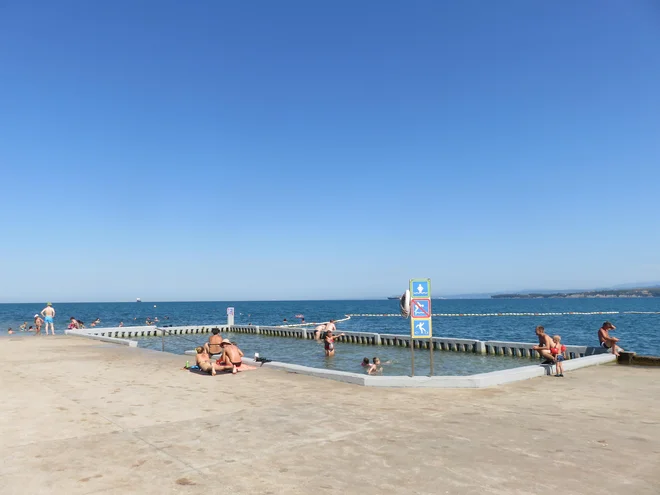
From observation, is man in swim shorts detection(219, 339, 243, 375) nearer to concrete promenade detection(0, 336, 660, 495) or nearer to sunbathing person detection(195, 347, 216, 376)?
sunbathing person detection(195, 347, 216, 376)

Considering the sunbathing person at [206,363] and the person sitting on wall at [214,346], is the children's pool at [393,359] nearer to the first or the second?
the person sitting on wall at [214,346]

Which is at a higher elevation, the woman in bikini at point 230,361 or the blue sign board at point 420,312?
the blue sign board at point 420,312

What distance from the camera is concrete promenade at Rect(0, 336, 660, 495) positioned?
5.48 meters

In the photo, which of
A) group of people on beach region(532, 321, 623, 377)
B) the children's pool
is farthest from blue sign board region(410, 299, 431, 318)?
the children's pool

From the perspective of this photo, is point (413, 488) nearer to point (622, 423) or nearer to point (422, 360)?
point (622, 423)

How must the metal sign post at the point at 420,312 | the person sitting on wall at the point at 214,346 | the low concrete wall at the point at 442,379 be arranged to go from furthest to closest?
1. the person sitting on wall at the point at 214,346
2. the metal sign post at the point at 420,312
3. the low concrete wall at the point at 442,379

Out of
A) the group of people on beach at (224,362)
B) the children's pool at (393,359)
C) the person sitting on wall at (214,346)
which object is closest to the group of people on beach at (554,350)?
the children's pool at (393,359)

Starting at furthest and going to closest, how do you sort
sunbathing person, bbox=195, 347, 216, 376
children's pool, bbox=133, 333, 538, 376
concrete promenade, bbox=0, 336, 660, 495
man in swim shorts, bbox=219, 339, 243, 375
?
children's pool, bbox=133, 333, 538, 376, man in swim shorts, bbox=219, 339, 243, 375, sunbathing person, bbox=195, 347, 216, 376, concrete promenade, bbox=0, 336, 660, 495

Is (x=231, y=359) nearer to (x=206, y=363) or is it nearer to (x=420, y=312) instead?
(x=206, y=363)

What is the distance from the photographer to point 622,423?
320 inches

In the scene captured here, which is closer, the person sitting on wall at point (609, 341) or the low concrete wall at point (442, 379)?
the low concrete wall at point (442, 379)

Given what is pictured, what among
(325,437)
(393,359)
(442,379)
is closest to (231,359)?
(442,379)

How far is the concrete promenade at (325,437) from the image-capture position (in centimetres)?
548

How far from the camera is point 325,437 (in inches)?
287
